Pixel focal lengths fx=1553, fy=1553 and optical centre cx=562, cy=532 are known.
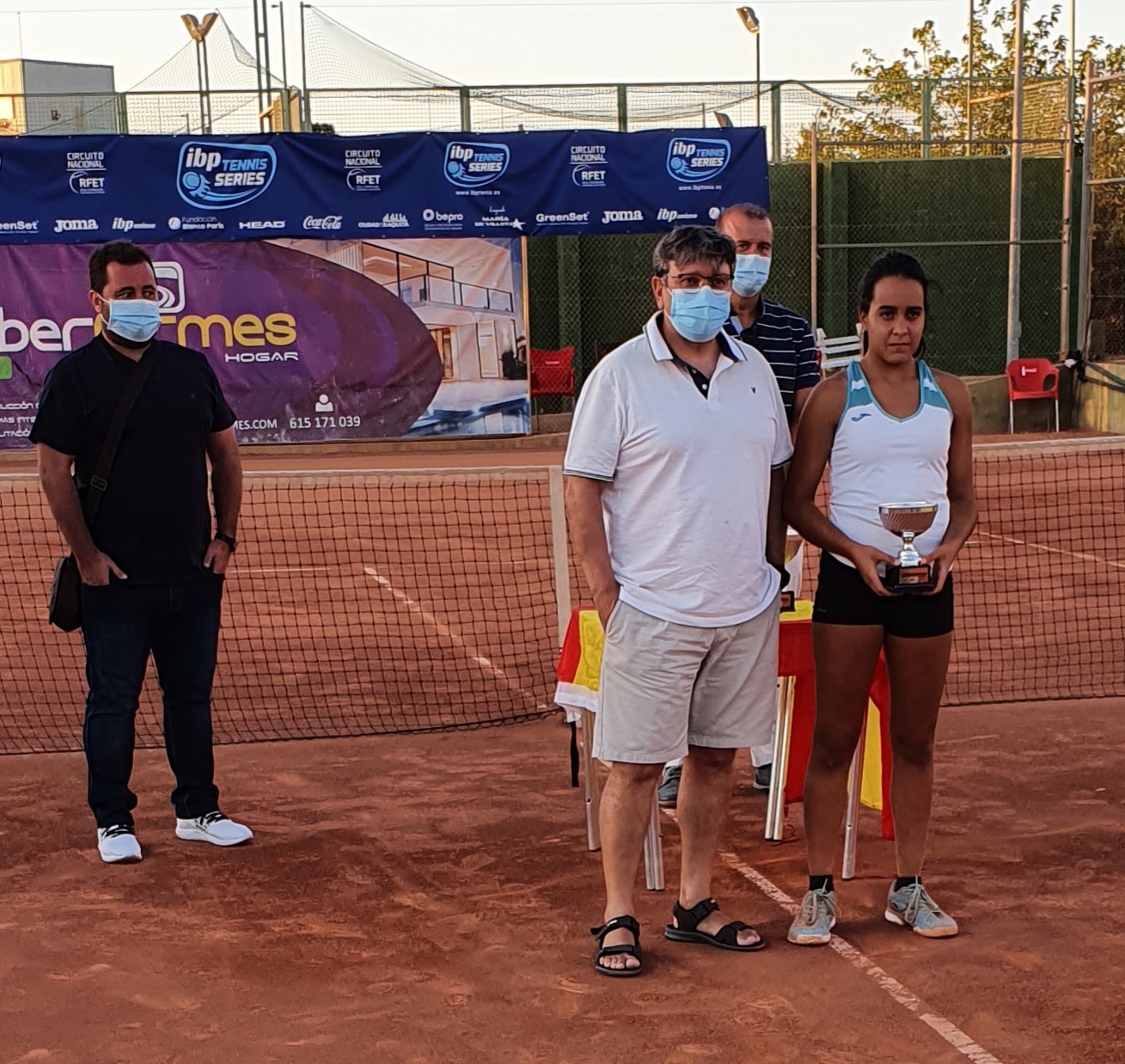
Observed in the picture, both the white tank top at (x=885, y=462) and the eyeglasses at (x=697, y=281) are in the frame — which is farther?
the white tank top at (x=885, y=462)

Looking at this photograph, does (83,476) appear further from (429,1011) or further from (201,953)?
(429,1011)

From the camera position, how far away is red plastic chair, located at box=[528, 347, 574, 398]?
71.6 feet

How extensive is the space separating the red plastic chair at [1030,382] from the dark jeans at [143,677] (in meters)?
17.7

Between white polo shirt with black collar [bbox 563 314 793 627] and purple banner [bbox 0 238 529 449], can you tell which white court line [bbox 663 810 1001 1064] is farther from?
purple banner [bbox 0 238 529 449]

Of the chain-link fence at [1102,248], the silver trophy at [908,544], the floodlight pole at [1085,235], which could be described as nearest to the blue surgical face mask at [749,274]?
the silver trophy at [908,544]

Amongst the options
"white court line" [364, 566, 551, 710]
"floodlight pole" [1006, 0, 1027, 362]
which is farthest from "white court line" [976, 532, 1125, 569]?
"floodlight pole" [1006, 0, 1027, 362]

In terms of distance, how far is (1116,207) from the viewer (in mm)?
23203

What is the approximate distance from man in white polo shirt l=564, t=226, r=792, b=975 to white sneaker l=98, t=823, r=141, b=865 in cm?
183

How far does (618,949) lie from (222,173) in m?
17.6

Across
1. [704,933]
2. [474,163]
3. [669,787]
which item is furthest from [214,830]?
[474,163]

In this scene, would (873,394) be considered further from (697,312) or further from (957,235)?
(957,235)

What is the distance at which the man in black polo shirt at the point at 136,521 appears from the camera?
5.03 metres

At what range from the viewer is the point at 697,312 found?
13.5 ft

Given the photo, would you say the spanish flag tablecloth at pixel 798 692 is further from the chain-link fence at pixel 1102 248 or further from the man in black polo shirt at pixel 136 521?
the chain-link fence at pixel 1102 248
